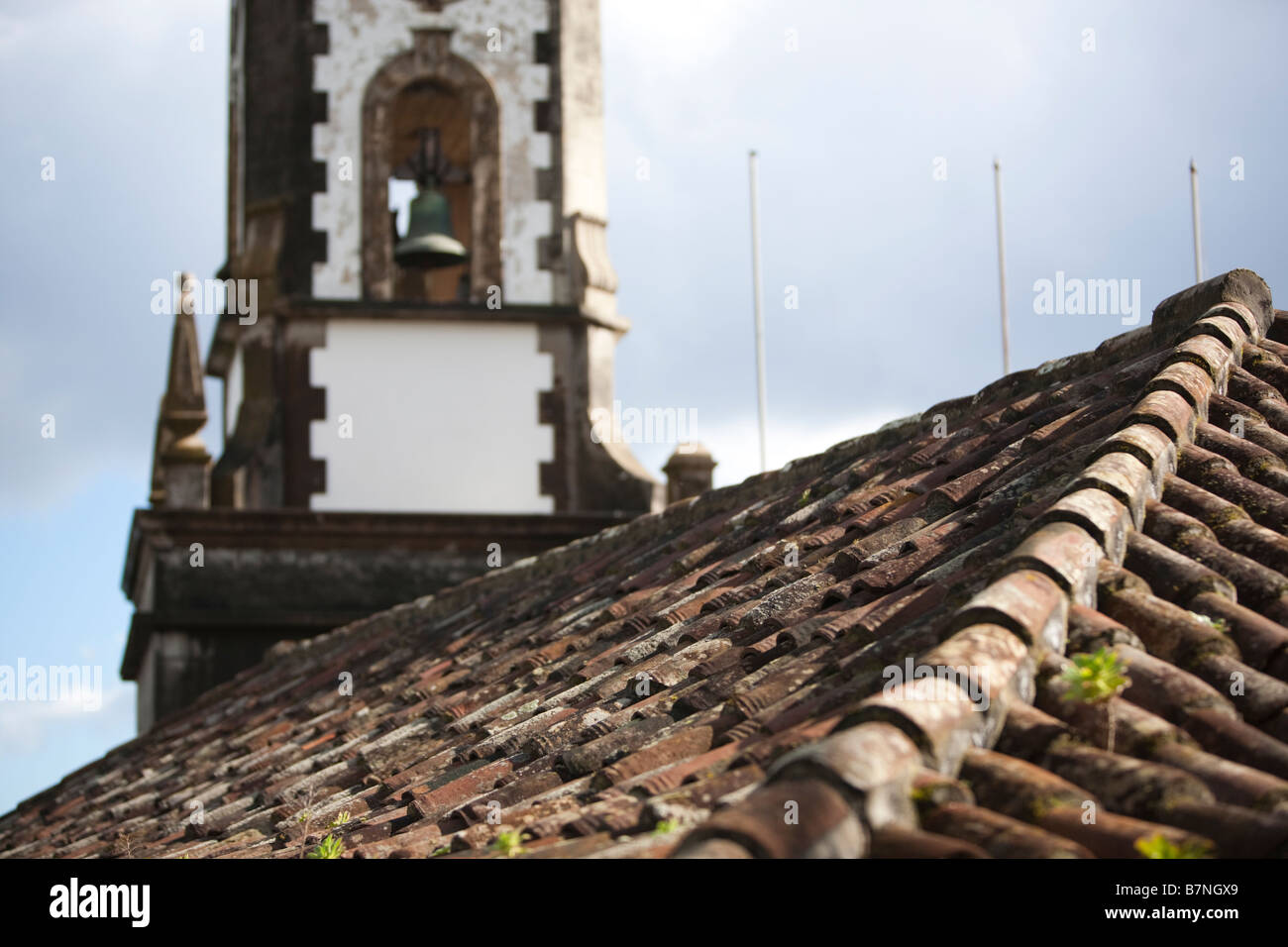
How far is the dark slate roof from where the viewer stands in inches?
119

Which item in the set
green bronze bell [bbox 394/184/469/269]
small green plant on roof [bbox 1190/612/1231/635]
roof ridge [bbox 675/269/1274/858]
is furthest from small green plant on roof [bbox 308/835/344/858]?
green bronze bell [bbox 394/184/469/269]

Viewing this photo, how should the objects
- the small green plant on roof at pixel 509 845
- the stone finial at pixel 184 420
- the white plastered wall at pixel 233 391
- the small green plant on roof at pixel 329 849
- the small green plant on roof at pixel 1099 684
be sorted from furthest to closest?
the white plastered wall at pixel 233 391
the stone finial at pixel 184 420
the small green plant on roof at pixel 329 849
the small green plant on roof at pixel 509 845
the small green plant on roof at pixel 1099 684

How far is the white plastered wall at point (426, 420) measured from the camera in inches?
514

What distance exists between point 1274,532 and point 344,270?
9.70 meters

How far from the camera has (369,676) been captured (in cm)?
923

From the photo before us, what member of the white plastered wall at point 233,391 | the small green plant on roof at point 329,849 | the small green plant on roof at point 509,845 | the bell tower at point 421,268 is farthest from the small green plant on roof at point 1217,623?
the white plastered wall at point 233,391

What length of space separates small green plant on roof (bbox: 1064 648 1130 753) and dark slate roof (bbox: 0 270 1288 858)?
0.02m

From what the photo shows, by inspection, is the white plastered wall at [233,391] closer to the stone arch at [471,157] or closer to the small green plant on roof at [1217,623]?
the stone arch at [471,157]

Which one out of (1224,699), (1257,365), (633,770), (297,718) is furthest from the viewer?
(297,718)

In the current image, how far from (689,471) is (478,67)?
3.72m

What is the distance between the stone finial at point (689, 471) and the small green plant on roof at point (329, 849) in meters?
8.47
